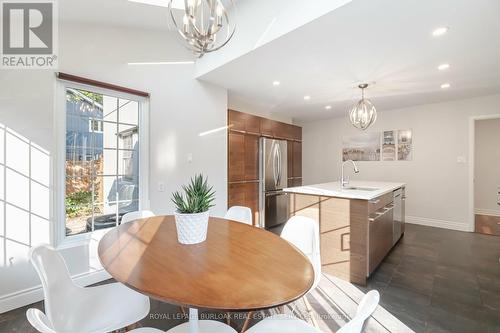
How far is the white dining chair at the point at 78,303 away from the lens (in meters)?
1.14

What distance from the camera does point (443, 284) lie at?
7.75 feet

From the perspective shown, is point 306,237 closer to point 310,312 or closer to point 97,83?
point 310,312

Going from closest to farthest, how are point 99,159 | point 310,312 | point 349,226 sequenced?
point 310,312, point 349,226, point 99,159

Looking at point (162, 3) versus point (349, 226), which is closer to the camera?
point (162, 3)

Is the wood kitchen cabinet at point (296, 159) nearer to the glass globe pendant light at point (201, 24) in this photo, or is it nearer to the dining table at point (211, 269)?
the dining table at point (211, 269)

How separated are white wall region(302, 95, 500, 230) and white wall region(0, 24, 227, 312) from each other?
3.77 metres

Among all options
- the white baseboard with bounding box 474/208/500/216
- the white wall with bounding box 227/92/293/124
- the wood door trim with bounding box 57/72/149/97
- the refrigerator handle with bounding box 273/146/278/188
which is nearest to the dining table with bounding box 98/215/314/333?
the wood door trim with bounding box 57/72/149/97

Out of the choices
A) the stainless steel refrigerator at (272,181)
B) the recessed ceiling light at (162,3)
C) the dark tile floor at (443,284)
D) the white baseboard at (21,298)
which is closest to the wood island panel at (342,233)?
the dark tile floor at (443,284)

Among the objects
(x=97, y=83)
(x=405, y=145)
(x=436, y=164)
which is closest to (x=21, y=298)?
(x=97, y=83)

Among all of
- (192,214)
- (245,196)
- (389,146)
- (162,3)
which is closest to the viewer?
(192,214)

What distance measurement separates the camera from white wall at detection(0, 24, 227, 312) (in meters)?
2.03

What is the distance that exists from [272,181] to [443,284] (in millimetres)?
2737

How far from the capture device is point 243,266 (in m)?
1.04

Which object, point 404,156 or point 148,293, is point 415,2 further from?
point 404,156
